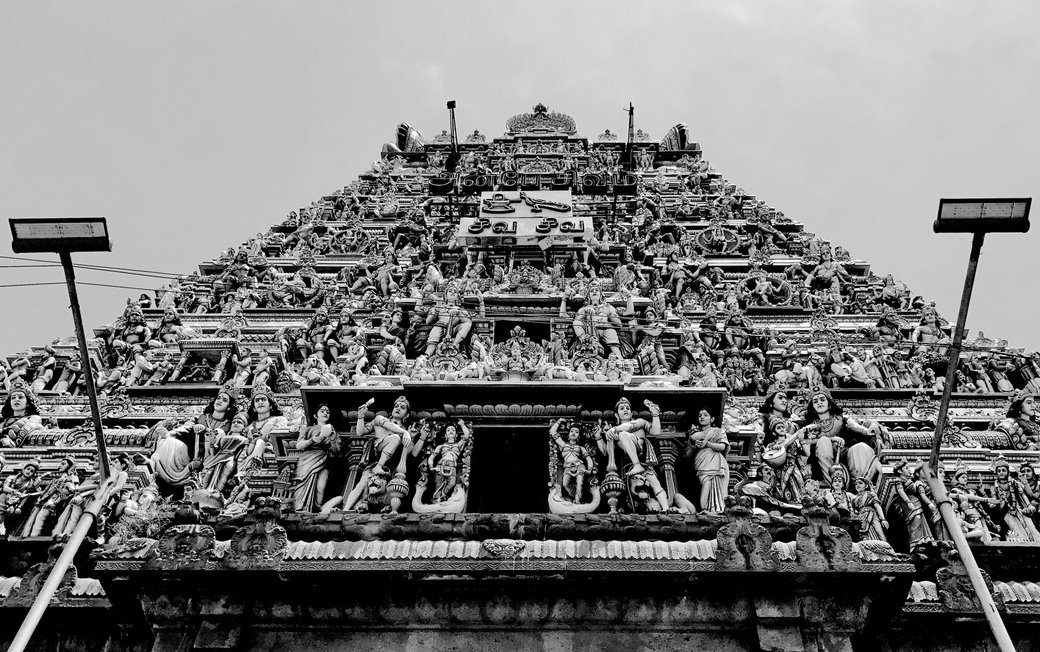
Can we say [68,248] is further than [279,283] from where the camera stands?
No

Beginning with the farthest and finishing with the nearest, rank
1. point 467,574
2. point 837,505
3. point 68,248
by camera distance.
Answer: point 837,505, point 68,248, point 467,574

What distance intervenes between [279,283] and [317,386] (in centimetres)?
916

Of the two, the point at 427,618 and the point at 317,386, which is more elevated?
the point at 317,386

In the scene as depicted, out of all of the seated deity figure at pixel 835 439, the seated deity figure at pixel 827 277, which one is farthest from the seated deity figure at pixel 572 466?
the seated deity figure at pixel 827 277

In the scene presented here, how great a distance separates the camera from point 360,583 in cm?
912

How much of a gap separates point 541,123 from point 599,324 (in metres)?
28.2

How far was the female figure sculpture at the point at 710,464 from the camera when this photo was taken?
39.8 feet

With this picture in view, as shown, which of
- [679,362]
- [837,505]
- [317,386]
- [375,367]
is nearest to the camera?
[837,505]

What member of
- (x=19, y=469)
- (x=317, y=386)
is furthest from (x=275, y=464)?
(x=19, y=469)

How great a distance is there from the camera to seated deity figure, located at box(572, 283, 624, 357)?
16.5m

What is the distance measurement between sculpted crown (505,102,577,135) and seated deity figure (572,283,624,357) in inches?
978

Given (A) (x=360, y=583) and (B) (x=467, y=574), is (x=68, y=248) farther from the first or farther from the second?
(B) (x=467, y=574)

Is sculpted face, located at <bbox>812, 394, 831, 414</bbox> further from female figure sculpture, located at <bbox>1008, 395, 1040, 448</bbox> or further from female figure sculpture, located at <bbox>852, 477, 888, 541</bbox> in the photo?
female figure sculpture, located at <bbox>1008, 395, 1040, 448</bbox>

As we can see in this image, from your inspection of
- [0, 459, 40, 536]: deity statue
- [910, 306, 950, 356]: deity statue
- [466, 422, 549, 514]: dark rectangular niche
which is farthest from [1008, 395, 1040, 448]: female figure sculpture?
[0, 459, 40, 536]: deity statue
